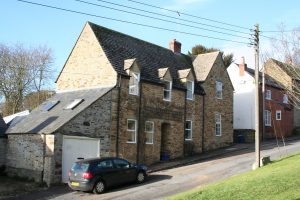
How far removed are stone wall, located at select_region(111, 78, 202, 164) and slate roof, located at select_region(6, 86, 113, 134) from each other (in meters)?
1.79

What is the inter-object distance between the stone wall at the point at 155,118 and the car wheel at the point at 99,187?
6.25m

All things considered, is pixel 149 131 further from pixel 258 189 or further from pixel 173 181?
pixel 258 189

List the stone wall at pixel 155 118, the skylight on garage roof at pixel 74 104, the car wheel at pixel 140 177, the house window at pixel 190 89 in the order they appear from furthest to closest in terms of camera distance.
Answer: the house window at pixel 190 89 → the stone wall at pixel 155 118 → the skylight on garage roof at pixel 74 104 → the car wheel at pixel 140 177

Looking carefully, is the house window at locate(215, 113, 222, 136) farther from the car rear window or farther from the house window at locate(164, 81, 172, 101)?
the car rear window

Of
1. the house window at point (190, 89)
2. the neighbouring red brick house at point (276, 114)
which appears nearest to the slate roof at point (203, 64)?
the house window at point (190, 89)

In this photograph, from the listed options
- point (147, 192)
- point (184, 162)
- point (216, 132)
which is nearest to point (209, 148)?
point (216, 132)

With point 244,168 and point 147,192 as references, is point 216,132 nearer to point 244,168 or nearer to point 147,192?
point 244,168

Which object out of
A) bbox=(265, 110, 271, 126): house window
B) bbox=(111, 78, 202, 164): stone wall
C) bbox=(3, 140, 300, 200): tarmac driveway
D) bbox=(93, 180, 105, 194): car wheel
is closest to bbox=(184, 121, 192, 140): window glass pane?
bbox=(111, 78, 202, 164): stone wall

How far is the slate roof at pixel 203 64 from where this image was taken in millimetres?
37406

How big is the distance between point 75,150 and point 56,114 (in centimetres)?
328

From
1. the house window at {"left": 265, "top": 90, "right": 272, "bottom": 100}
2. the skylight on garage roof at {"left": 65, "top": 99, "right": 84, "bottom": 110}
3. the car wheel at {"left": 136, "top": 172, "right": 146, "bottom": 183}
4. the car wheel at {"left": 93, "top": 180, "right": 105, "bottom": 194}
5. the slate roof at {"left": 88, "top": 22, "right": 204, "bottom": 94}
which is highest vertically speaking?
the slate roof at {"left": 88, "top": 22, "right": 204, "bottom": 94}

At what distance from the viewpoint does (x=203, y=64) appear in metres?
38.8

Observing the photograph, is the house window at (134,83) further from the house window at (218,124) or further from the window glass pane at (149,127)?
the house window at (218,124)

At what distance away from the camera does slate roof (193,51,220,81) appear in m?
37.4
